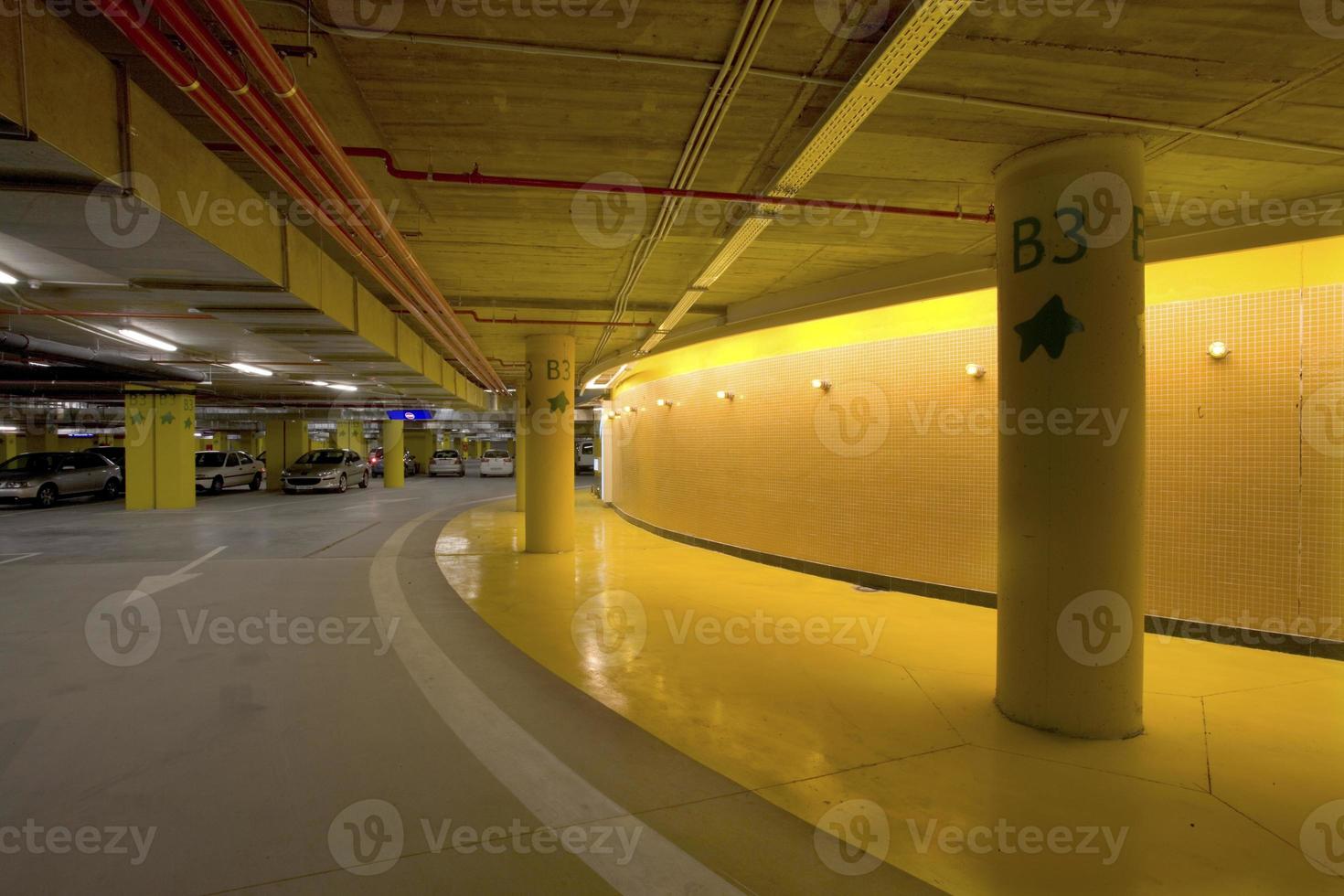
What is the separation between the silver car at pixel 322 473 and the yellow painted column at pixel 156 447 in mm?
4080

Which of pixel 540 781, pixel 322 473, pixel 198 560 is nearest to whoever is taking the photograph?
pixel 540 781

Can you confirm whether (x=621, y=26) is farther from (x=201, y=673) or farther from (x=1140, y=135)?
(x=201, y=673)

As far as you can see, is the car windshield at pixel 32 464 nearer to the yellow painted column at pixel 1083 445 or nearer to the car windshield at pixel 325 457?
the car windshield at pixel 325 457

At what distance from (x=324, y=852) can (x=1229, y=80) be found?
216 inches

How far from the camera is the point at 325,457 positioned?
20.9m

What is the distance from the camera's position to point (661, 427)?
11672mm

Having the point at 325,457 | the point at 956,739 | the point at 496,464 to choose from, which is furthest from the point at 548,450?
the point at 496,464

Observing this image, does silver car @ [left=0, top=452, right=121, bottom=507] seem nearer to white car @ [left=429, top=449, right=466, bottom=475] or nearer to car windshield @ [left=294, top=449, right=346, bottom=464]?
car windshield @ [left=294, top=449, right=346, bottom=464]

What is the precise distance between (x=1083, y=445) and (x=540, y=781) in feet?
Answer: 11.2

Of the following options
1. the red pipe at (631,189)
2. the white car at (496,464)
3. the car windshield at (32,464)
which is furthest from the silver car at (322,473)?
the red pipe at (631,189)

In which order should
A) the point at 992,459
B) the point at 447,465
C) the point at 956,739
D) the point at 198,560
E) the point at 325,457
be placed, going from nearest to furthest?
1. the point at 956,739
2. the point at 992,459
3. the point at 198,560
4. the point at 325,457
5. the point at 447,465

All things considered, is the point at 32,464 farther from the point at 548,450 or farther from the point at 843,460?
the point at 843,460

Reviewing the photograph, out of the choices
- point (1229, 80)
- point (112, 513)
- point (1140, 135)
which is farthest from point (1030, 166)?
point (112, 513)

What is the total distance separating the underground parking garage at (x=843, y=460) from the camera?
256cm
